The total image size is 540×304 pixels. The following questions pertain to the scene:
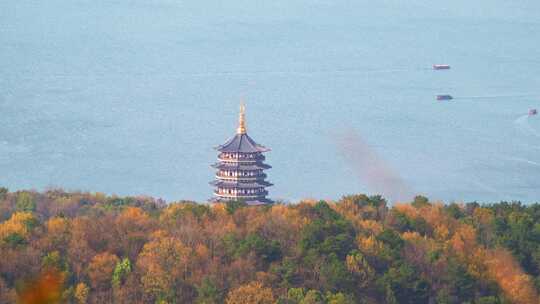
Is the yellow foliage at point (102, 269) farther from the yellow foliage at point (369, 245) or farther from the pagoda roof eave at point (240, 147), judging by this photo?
the pagoda roof eave at point (240, 147)

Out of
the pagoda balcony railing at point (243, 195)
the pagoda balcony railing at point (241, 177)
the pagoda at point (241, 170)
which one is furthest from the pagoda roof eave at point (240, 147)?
the pagoda balcony railing at point (243, 195)

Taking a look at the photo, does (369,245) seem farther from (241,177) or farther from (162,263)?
(241,177)

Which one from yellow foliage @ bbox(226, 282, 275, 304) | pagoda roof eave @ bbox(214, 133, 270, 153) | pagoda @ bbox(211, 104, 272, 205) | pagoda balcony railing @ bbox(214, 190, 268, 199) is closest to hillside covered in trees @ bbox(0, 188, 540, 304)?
yellow foliage @ bbox(226, 282, 275, 304)

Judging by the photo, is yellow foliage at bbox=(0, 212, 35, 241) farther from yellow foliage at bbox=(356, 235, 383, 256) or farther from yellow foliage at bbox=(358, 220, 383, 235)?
yellow foliage at bbox=(358, 220, 383, 235)

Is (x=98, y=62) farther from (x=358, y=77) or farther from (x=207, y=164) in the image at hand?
(x=207, y=164)

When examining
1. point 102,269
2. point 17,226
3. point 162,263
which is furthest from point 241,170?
point 102,269
